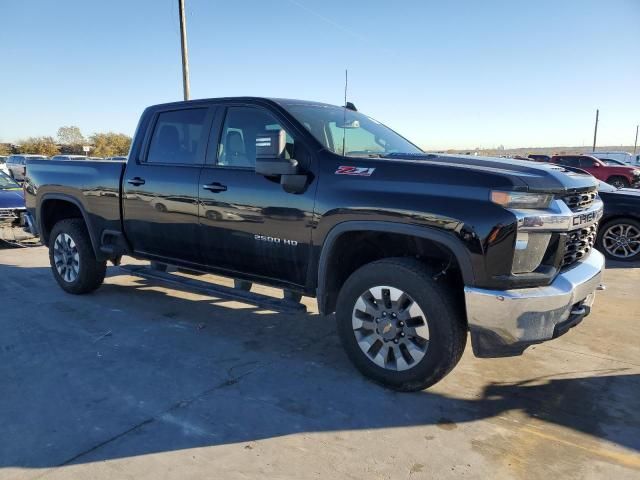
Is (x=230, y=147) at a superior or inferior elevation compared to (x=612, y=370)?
superior

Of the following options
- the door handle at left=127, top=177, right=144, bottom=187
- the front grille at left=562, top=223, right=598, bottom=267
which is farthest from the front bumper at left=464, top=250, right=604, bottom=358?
the door handle at left=127, top=177, right=144, bottom=187

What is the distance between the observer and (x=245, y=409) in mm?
3250

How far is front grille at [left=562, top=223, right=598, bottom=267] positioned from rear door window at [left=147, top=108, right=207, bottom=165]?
301 cm

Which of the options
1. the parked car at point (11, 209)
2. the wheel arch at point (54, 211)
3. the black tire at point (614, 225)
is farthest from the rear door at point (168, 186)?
the black tire at point (614, 225)

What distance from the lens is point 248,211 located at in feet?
13.3

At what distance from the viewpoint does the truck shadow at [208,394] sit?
2959mm

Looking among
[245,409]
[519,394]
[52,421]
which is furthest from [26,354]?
[519,394]

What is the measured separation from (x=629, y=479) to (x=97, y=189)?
507 cm

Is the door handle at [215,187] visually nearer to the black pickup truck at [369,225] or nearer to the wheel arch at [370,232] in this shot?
the black pickup truck at [369,225]

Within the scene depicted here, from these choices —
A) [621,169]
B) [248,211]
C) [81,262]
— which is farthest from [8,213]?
[621,169]

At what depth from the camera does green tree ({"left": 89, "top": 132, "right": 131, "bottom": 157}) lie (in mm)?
63162

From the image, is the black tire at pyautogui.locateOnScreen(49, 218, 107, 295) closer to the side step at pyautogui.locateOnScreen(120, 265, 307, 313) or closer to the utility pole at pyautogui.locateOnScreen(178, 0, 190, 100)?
the side step at pyautogui.locateOnScreen(120, 265, 307, 313)

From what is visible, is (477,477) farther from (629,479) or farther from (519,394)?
(519,394)

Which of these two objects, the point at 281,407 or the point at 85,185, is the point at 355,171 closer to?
the point at 281,407
